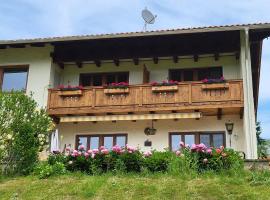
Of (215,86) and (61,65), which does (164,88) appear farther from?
(61,65)

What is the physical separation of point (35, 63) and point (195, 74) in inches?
285

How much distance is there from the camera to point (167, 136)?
20.1m

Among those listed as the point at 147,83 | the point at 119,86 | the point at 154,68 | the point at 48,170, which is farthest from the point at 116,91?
the point at 48,170

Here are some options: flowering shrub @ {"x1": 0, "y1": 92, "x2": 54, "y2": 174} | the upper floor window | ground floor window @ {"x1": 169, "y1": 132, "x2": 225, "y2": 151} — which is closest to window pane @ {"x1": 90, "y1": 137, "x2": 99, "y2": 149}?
ground floor window @ {"x1": 169, "y1": 132, "x2": 225, "y2": 151}

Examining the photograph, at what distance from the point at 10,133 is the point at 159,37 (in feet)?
26.2

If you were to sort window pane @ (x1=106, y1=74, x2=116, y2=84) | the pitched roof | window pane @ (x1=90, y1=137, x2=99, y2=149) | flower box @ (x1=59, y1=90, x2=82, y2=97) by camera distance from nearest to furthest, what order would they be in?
the pitched roof → flower box @ (x1=59, y1=90, x2=82, y2=97) → window pane @ (x1=90, y1=137, x2=99, y2=149) → window pane @ (x1=106, y1=74, x2=116, y2=84)

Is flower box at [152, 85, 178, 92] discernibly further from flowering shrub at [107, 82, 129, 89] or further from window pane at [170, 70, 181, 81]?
window pane at [170, 70, 181, 81]

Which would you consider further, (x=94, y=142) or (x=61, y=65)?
(x=61, y=65)

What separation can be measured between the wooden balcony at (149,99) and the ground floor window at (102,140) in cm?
131

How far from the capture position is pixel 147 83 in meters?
20.2

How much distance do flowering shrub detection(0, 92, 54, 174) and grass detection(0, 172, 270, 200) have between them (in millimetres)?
1618

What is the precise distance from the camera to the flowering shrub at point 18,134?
1528 centimetres

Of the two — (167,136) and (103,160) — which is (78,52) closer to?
(167,136)

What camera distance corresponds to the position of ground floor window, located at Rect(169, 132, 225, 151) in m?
19.7
